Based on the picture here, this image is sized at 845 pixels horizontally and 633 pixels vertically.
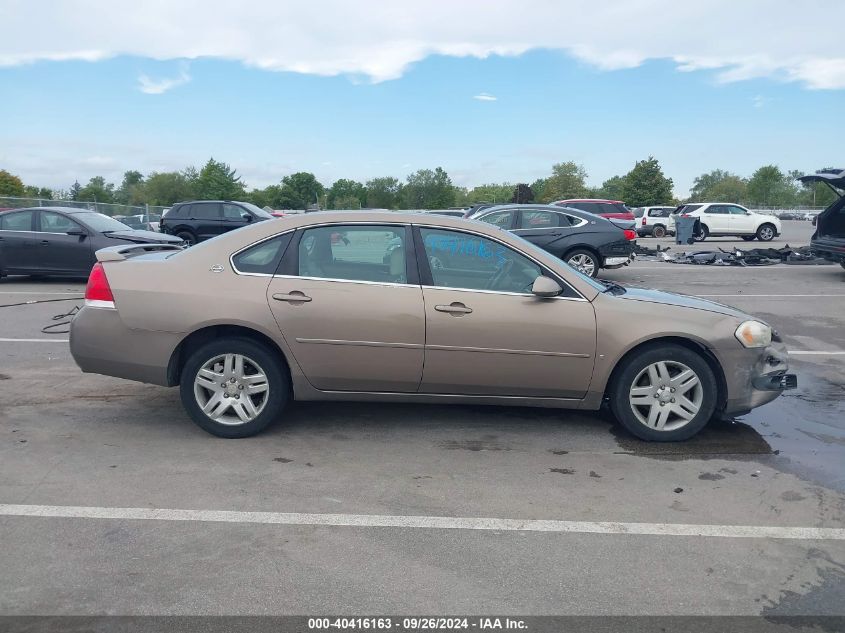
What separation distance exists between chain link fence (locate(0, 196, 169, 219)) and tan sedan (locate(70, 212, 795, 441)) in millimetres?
19035

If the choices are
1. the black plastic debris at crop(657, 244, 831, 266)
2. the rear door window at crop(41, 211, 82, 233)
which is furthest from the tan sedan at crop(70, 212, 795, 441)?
the black plastic debris at crop(657, 244, 831, 266)

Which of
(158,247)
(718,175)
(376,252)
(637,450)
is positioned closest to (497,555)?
(637,450)

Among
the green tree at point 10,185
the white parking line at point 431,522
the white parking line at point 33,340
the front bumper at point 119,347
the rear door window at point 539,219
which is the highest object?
the green tree at point 10,185

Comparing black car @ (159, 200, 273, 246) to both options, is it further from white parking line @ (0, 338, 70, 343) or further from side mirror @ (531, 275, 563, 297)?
side mirror @ (531, 275, 563, 297)

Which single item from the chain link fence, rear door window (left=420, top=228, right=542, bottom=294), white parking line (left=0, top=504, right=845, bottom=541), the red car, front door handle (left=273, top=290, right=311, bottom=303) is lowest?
white parking line (left=0, top=504, right=845, bottom=541)

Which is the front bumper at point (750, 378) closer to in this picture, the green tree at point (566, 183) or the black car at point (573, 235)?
the black car at point (573, 235)

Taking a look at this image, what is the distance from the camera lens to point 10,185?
78250 mm

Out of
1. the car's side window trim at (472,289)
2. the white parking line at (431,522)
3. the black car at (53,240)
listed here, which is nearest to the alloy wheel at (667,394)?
the car's side window trim at (472,289)

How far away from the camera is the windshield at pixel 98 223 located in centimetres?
1299

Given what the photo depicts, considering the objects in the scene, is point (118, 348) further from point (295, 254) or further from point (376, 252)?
point (376, 252)

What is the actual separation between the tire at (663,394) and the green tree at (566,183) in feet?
290

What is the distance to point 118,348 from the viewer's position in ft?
16.2

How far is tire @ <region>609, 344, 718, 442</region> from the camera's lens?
4879 mm

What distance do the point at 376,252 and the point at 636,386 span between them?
6.68 ft
